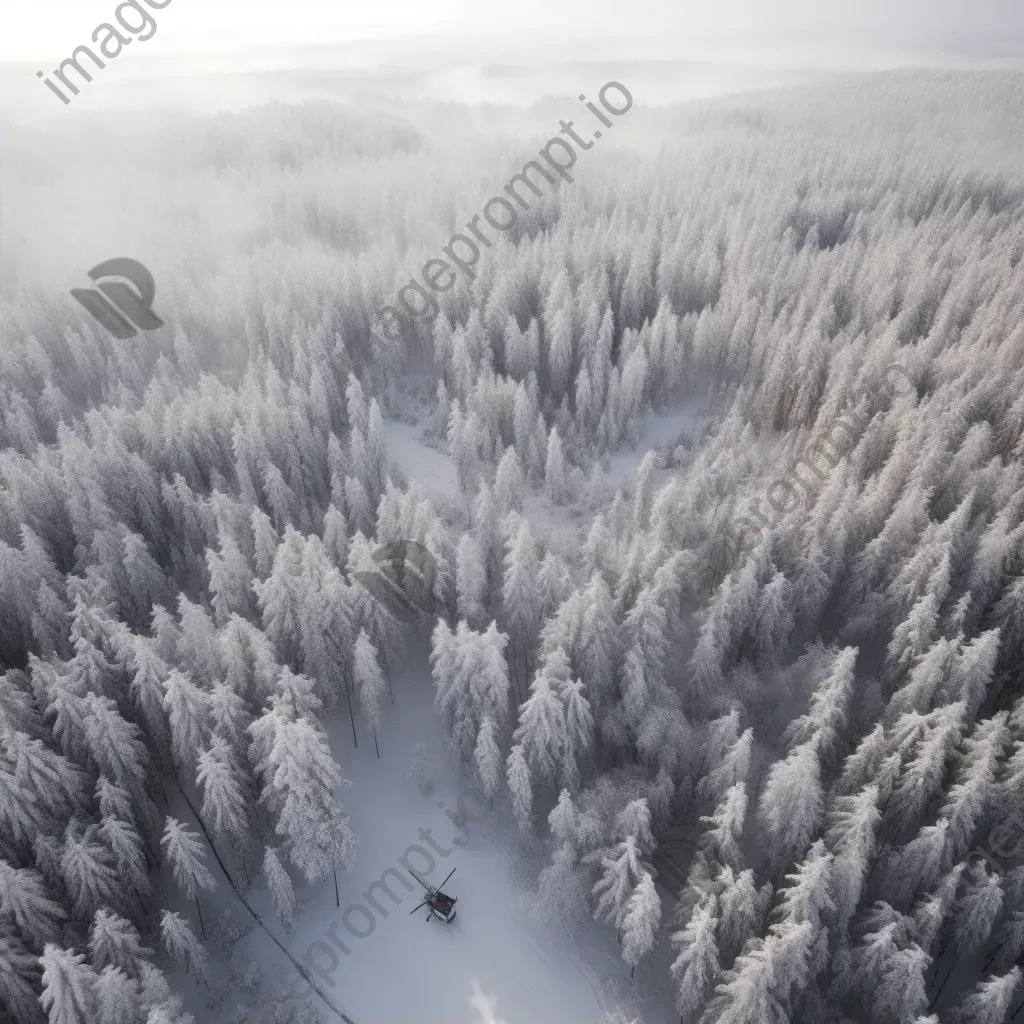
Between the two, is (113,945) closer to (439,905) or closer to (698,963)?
(439,905)

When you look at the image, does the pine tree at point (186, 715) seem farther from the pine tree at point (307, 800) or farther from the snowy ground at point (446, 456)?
the snowy ground at point (446, 456)

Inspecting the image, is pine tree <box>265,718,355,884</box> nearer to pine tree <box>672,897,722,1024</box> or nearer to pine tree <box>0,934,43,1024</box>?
pine tree <box>0,934,43,1024</box>

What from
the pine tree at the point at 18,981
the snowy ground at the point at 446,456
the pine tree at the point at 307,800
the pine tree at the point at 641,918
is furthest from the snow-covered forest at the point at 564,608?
the snowy ground at the point at 446,456

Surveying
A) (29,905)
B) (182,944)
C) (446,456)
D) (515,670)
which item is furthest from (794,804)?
(446,456)

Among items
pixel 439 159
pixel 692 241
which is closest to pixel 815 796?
pixel 692 241

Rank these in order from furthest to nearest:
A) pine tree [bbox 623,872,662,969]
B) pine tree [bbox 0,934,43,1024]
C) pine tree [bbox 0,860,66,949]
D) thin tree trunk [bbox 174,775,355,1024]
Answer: thin tree trunk [bbox 174,775,355,1024], pine tree [bbox 623,872,662,969], pine tree [bbox 0,860,66,949], pine tree [bbox 0,934,43,1024]

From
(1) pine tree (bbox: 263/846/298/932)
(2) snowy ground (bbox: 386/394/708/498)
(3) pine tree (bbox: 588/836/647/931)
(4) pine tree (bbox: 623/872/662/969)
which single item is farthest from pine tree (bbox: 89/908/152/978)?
(2) snowy ground (bbox: 386/394/708/498)
